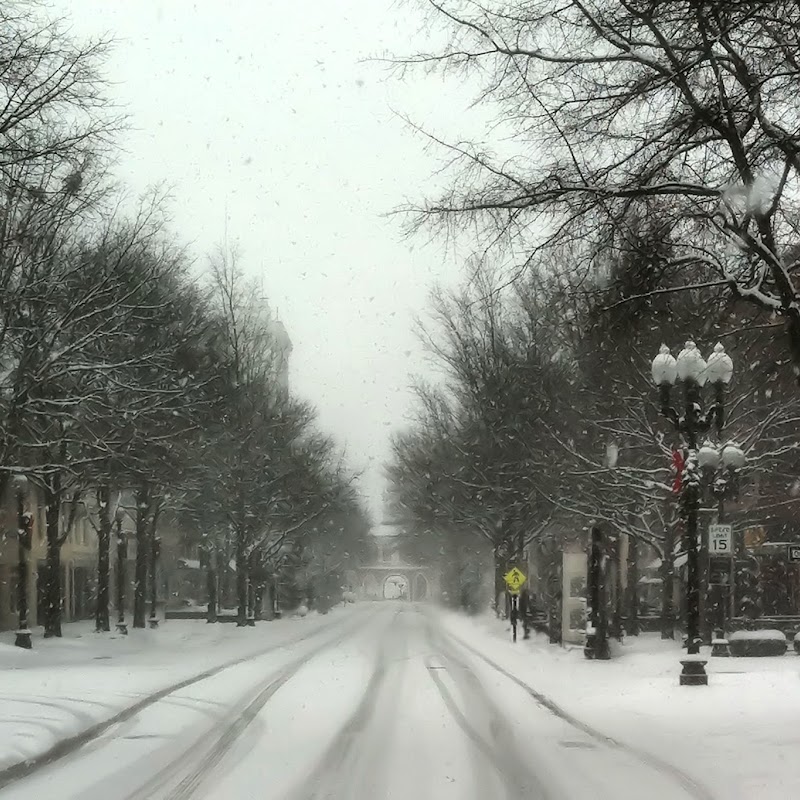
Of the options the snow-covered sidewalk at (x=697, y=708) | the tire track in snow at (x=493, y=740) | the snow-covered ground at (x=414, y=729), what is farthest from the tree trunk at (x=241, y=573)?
the tire track in snow at (x=493, y=740)

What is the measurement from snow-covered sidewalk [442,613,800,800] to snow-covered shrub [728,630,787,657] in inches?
34.1

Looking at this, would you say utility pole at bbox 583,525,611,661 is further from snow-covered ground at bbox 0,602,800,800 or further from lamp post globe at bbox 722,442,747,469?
lamp post globe at bbox 722,442,747,469

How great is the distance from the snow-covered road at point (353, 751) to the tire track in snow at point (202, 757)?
0.07 ft

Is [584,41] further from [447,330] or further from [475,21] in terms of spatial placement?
[447,330]

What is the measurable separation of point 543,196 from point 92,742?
25.4 ft

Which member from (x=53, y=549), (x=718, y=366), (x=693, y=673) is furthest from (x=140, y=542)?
(x=718, y=366)

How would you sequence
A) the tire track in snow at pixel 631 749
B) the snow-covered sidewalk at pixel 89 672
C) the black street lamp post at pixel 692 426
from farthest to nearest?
the black street lamp post at pixel 692 426 → the snow-covered sidewalk at pixel 89 672 → the tire track in snow at pixel 631 749

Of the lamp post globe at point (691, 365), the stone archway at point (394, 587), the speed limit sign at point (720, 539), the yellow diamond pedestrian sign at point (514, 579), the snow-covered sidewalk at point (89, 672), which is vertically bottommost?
the stone archway at point (394, 587)

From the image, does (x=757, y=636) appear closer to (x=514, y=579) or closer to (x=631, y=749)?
(x=514, y=579)

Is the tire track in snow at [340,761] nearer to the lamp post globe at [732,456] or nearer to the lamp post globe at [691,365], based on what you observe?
the lamp post globe at [691,365]

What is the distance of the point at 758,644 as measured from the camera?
28.4 metres

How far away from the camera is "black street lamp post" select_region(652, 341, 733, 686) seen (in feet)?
68.0

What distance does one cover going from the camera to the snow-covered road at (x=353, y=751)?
10875mm

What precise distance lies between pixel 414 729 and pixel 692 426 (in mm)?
8319
